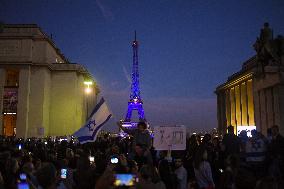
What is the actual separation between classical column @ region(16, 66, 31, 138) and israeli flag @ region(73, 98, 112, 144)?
48080 mm

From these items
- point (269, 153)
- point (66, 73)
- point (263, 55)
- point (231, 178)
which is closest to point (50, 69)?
point (66, 73)

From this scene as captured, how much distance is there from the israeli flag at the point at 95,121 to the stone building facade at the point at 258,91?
766 cm

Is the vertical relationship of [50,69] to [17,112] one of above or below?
above

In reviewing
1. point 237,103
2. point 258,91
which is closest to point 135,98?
point 237,103

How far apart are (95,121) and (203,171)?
3287 mm

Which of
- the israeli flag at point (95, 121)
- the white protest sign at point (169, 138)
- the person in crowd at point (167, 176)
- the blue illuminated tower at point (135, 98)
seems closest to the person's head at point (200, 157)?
the person in crowd at point (167, 176)

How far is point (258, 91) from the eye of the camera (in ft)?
57.9

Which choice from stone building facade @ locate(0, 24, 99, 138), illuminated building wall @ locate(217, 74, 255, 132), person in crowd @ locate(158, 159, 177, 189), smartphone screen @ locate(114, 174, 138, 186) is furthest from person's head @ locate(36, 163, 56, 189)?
illuminated building wall @ locate(217, 74, 255, 132)

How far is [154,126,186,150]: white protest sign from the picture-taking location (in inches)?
437

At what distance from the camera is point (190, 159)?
1223 cm

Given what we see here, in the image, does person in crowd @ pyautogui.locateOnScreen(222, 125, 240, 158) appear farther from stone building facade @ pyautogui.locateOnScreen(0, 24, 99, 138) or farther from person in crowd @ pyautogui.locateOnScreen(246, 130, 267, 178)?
stone building facade @ pyautogui.locateOnScreen(0, 24, 99, 138)

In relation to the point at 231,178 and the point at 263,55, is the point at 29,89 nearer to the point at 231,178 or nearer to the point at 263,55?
the point at 263,55

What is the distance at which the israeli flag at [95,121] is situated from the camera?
10.6 meters

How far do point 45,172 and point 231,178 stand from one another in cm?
364
